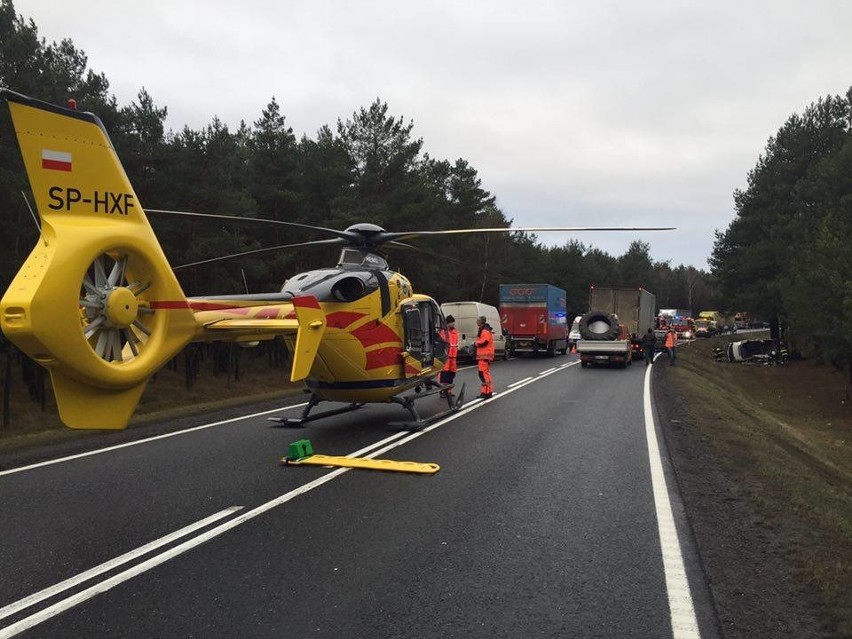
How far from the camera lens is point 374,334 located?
30.9ft

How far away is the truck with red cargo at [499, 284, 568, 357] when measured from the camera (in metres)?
28.8

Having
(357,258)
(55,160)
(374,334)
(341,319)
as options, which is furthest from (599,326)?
(55,160)

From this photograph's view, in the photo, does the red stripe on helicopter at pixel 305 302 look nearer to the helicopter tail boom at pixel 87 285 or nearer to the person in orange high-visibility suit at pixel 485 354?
the helicopter tail boom at pixel 87 285

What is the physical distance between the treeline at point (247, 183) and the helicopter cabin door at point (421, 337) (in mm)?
1397

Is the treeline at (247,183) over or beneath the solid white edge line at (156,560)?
over

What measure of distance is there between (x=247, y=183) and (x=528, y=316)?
14.8 m

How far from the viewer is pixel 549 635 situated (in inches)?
141

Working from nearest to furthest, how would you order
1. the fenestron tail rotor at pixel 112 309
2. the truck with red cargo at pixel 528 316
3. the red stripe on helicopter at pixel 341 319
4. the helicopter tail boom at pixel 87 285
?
the helicopter tail boom at pixel 87 285 < the fenestron tail rotor at pixel 112 309 < the red stripe on helicopter at pixel 341 319 < the truck with red cargo at pixel 528 316

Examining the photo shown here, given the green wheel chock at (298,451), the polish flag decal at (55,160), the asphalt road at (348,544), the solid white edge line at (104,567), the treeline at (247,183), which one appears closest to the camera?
the asphalt road at (348,544)

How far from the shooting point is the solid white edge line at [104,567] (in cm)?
394

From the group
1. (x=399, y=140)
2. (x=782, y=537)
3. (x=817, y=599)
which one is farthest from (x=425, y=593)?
(x=399, y=140)

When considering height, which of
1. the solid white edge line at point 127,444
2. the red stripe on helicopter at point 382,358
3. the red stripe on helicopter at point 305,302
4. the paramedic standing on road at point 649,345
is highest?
the red stripe on helicopter at point 305,302

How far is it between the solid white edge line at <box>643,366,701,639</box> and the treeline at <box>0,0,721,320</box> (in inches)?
196

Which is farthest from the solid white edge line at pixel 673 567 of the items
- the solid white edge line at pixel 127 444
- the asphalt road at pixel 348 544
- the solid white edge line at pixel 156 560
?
the solid white edge line at pixel 127 444
